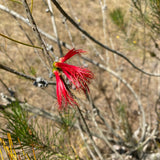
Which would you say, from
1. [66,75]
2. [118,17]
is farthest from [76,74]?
[118,17]

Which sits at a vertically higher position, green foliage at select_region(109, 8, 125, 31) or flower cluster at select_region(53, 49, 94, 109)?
green foliage at select_region(109, 8, 125, 31)

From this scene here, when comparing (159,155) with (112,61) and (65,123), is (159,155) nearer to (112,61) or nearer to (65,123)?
(65,123)

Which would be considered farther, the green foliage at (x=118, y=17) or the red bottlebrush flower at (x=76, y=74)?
the green foliage at (x=118, y=17)

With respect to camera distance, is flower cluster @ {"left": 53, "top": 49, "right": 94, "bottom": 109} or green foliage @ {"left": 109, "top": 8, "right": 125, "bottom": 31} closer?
flower cluster @ {"left": 53, "top": 49, "right": 94, "bottom": 109}

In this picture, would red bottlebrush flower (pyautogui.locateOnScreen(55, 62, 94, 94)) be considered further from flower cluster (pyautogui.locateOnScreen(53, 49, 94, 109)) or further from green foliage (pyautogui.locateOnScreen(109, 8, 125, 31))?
green foliage (pyautogui.locateOnScreen(109, 8, 125, 31))

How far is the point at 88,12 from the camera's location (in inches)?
104

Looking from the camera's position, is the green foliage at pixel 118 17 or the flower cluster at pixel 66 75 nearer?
the flower cluster at pixel 66 75

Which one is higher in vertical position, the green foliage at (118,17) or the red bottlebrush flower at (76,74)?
the green foliage at (118,17)

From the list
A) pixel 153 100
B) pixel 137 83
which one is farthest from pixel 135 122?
pixel 137 83

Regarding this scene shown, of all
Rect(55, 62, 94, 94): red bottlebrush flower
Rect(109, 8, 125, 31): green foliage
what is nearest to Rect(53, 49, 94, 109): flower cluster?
Rect(55, 62, 94, 94): red bottlebrush flower

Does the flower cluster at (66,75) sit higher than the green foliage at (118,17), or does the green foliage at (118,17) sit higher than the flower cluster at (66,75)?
the green foliage at (118,17)

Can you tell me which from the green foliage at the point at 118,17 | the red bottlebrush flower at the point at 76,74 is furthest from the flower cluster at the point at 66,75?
the green foliage at the point at 118,17

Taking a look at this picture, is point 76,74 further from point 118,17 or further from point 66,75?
point 118,17

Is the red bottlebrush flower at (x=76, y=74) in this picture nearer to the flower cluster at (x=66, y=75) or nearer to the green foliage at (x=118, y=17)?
the flower cluster at (x=66, y=75)
